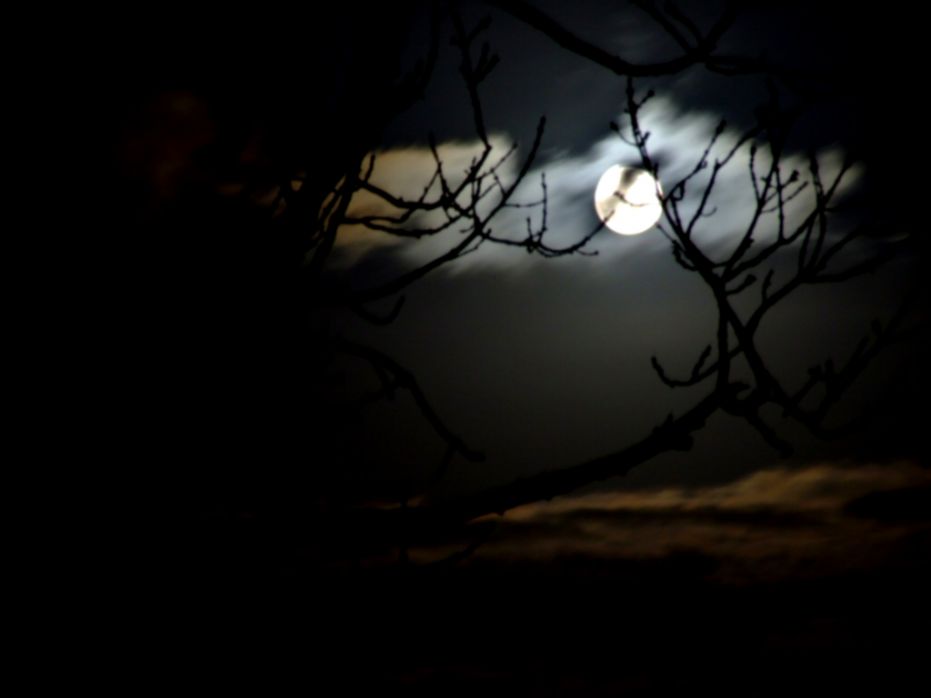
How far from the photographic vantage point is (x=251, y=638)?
9.64 ft


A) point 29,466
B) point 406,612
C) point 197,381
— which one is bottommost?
point 406,612

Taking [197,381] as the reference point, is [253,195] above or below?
above

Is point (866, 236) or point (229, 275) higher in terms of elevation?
point (229, 275)

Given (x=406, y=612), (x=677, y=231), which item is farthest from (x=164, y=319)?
(x=677, y=231)

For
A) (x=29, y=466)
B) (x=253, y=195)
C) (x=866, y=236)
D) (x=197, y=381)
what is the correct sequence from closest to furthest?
(x=29, y=466), (x=866, y=236), (x=197, y=381), (x=253, y=195)

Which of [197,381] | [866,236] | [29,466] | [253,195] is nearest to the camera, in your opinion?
[29,466]

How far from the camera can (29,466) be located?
7.84 feet

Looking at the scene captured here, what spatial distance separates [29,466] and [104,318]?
2.05ft

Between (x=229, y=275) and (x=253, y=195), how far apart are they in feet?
1.40

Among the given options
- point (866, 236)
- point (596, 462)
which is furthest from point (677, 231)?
point (596, 462)

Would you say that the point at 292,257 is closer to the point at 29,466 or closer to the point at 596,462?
the point at 29,466

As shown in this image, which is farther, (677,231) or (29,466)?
(677,231)

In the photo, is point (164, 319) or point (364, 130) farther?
point (164, 319)

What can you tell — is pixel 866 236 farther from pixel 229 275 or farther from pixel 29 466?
pixel 29 466
